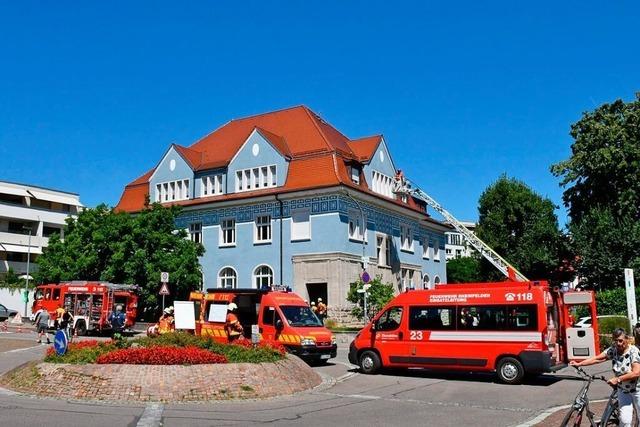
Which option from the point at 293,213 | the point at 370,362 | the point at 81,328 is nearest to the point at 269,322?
the point at 370,362

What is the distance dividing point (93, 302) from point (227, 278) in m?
12.3

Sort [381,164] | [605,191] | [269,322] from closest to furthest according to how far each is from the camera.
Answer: [269,322] → [605,191] → [381,164]

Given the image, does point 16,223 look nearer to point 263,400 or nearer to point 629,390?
point 263,400

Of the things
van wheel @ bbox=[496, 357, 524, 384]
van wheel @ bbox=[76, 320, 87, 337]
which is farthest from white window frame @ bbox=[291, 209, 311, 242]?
van wheel @ bbox=[496, 357, 524, 384]

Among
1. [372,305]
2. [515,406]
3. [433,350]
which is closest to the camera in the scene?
[515,406]

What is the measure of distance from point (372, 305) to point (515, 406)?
23.6 meters

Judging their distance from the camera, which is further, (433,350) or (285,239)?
(285,239)

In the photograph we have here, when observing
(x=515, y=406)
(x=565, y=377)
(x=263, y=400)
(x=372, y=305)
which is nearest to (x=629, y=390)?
(x=515, y=406)

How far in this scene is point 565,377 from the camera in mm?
18281

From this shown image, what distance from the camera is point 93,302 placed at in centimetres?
3319

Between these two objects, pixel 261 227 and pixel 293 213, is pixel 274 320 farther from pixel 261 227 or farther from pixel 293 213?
pixel 261 227

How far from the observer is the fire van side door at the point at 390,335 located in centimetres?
1850

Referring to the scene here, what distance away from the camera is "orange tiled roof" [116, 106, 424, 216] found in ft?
137

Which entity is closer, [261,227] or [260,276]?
[260,276]
